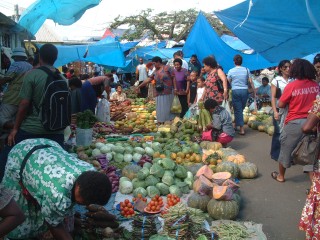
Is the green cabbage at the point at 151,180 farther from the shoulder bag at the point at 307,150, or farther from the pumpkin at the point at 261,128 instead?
the pumpkin at the point at 261,128

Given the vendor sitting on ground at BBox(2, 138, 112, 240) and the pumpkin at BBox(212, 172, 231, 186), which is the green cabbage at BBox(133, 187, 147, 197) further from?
the vendor sitting on ground at BBox(2, 138, 112, 240)

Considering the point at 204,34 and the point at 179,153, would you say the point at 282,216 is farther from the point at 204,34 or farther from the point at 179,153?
the point at 204,34

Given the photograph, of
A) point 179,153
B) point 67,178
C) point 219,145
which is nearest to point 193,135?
point 219,145

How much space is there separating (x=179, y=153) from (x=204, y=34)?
6.26 meters

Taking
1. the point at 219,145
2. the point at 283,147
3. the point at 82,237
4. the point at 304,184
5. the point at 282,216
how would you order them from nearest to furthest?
the point at 82,237, the point at 282,216, the point at 283,147, the point at 304,184, the point at 219,145

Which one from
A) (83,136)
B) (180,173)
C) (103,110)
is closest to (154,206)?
(180,173)

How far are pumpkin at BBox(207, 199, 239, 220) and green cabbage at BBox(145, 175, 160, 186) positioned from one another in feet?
4.05

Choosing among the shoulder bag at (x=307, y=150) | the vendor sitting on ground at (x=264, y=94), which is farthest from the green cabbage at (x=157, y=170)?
the vendor sitting on ground at (x=264, y=94)

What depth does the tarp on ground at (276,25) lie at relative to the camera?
5264 millimetres

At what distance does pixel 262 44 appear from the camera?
724cm

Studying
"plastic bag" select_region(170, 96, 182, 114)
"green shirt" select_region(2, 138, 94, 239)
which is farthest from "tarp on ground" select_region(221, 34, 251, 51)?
"green shirt" select_region(2, 138, 94, 239)

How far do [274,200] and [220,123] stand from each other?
2.88m

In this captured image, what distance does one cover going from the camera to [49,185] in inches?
105

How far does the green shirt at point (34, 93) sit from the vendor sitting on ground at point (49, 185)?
1.21 m
